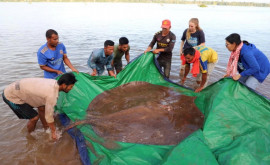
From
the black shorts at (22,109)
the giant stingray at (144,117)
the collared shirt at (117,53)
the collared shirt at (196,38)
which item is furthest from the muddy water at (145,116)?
the collared shirt at (196,38)

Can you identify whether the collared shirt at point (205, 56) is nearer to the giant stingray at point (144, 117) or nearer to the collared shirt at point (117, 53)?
the giant stingray at point (144, 117)

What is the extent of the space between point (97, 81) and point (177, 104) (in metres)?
1.76

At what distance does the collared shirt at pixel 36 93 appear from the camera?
2748mm

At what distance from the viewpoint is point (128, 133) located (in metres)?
3.01

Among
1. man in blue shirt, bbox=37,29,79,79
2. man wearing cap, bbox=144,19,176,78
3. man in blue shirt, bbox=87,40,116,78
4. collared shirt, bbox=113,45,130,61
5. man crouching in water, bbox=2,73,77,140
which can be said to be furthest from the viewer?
collared shirt, bbox=113,45,130,61

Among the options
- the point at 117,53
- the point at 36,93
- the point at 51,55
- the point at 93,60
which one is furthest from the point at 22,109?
the point at 117,53

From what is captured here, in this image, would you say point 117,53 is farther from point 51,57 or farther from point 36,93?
point 36,93

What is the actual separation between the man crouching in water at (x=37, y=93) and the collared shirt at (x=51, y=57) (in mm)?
848

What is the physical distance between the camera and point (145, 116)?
10.8 feet

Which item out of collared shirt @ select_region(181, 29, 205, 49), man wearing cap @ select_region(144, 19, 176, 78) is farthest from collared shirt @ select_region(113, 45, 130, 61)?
collared shirt @ select_region(181, 29, 205, 49)

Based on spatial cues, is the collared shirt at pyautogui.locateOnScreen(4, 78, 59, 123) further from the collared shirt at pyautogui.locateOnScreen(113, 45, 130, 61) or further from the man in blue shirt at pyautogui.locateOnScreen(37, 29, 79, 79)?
the collared shirt at pyautogui.locateOnScreen(113, 45, 130, 61)

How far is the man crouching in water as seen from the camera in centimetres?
274

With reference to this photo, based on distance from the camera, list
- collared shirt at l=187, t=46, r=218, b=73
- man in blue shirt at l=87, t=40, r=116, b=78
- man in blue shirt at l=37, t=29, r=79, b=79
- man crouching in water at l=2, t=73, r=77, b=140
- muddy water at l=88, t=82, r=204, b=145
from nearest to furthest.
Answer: man crouching in water at l=2, t=73, r=77, b=140
muddy water at l=88, t=82, r=204, b=145
man in blue shirt at l=37, t=29, r=79, b=79
collared shirt at l=187, t=46, r=218, b=73
man in blue shirt at l=87, t=40, r=116, b=78

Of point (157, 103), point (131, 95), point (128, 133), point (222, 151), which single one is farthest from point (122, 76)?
point (222, 151)
